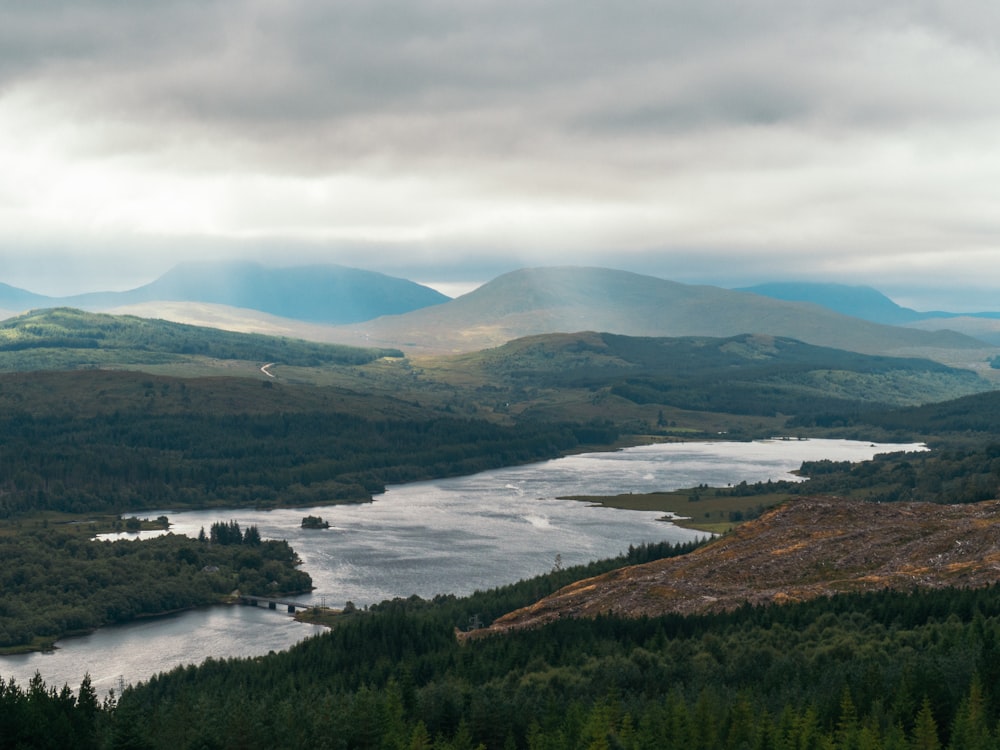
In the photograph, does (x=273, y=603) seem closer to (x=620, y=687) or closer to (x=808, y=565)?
(x=808, y=565)

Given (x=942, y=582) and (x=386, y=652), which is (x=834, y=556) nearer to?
(x=942, y=582)

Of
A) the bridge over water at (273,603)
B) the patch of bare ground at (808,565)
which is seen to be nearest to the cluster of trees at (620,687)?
the patch of bare ground at (808,565)

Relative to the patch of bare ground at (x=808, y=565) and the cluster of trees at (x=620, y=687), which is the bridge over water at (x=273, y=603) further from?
the patch of bare ground at (x=808, y=565)

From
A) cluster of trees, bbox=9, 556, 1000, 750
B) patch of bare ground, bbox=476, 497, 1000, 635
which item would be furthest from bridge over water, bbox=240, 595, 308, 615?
patch of bare ground, bbox=476, 497, 1000, 635

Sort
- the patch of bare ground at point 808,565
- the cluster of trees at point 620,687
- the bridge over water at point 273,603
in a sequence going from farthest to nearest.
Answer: the bridge over water at point 273,603 → the patch of bare ground at point 808,565 → the cluster of trees at point 620,687

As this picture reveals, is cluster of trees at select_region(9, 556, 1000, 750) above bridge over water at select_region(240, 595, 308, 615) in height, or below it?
above

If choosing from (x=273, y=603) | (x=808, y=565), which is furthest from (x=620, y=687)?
(x=273, y=603)

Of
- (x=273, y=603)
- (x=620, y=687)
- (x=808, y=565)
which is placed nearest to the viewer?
(x=620, y=687)

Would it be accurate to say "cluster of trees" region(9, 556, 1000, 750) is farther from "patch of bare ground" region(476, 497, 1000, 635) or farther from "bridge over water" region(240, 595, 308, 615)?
"bridge over water" region(240, 595, 308, 615)

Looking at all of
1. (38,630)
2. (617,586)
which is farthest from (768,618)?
(38,630)
